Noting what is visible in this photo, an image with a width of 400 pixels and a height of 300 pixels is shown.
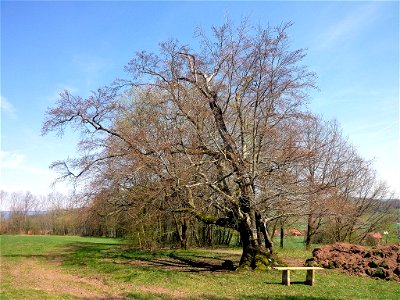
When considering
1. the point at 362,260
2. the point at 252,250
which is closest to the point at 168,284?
the point at 252,250

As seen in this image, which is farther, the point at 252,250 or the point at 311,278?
the point at 252,250

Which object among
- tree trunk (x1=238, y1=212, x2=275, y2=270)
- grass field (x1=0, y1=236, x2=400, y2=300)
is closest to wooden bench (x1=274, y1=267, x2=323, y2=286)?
grass field (x1=0, y1=236, x2=400, y2=300)

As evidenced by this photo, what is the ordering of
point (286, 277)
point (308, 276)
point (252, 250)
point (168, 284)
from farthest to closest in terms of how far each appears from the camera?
point (252, 250) → point (308, 276) → point (286, 277) → point (168, 284)

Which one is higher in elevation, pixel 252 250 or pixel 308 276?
pixel 252 250

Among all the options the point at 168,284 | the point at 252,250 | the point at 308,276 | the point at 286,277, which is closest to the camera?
the point at 168,284

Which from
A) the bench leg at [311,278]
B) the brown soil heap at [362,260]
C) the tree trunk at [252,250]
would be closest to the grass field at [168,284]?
the bench leg at [311,278]

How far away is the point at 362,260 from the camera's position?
14.9 metres

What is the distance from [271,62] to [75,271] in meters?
11.4

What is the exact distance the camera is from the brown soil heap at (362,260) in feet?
45.1

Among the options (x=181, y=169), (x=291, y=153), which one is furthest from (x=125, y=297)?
(x=291, y=153)

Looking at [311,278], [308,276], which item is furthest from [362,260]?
[311,278]

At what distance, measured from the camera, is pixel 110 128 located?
1706 cm

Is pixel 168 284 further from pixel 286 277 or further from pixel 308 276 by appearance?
pixel 308 276

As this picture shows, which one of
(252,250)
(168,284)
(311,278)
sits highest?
(252,250)
